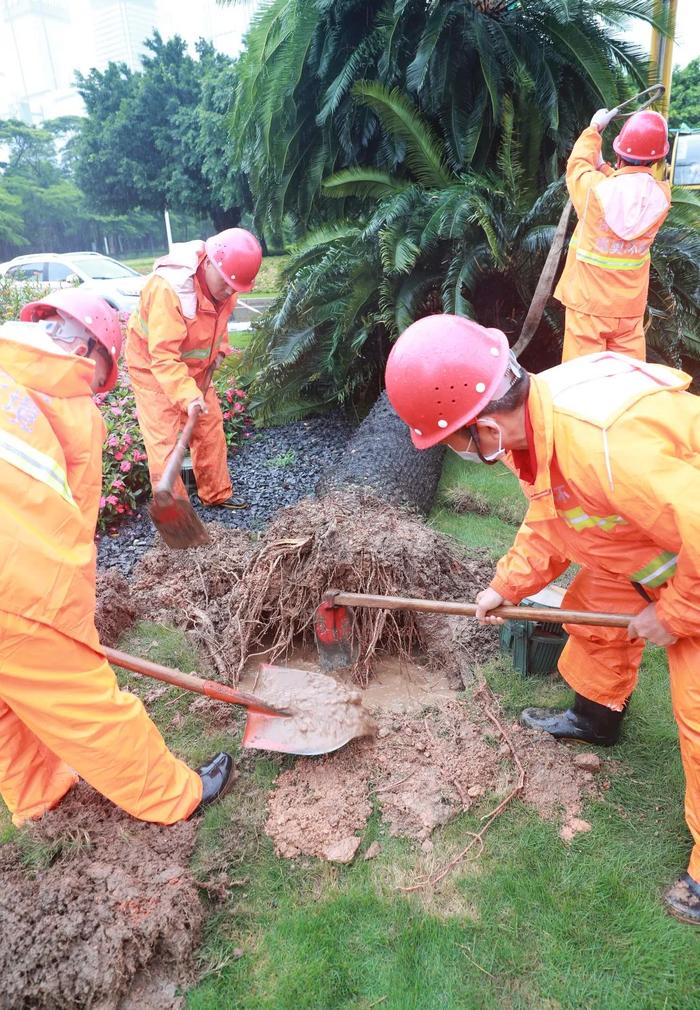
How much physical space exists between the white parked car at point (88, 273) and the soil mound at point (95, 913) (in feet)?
39.5

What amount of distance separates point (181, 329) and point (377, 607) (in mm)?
2547

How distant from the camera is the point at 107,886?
216cm

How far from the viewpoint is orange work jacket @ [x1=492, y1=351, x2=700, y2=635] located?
1.72 metres

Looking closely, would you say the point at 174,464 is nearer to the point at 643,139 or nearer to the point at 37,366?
the point at 37,366

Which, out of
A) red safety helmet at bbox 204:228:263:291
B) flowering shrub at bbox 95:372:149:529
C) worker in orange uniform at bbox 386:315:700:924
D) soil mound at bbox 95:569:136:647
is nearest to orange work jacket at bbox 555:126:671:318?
red safety helmet at bbox 204:228:263:291

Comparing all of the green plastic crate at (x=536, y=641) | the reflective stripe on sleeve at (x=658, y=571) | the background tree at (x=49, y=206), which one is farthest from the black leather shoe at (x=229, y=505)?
the background tree at (x=49, y=206)

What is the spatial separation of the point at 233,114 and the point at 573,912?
8434 millimetres

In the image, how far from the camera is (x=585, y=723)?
2.81 m

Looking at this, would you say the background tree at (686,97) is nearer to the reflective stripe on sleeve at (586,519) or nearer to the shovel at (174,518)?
the shovel at (174,518)

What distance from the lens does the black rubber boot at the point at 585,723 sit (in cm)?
276

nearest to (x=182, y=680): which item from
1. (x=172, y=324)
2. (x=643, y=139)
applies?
(x=172, y=324)

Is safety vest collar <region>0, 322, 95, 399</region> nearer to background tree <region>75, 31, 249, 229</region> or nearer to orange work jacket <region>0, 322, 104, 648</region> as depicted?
orange work jacket <region>0, 322, 104, 648</region>

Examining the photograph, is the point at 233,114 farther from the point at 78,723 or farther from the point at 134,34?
the point at 134,34

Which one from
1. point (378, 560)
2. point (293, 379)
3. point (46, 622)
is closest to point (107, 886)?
point (46, 622)
